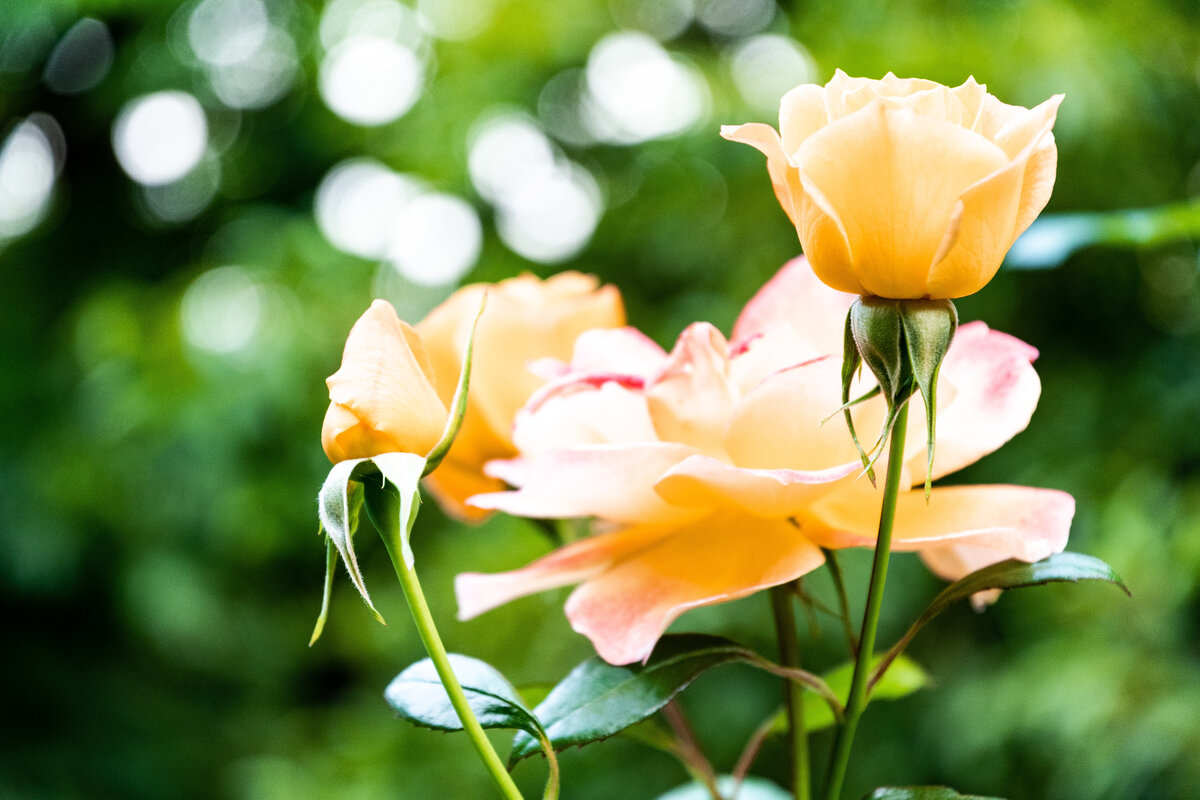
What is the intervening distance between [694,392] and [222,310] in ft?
4.05

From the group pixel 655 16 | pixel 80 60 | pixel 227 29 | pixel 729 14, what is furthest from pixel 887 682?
pixel 80 60

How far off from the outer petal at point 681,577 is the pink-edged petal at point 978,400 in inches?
1.1

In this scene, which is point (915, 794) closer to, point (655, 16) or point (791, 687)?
point (791, 687)

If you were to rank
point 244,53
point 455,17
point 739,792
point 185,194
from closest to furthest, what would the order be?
point 739,792
point 455,17
point 244,53
point 185,194

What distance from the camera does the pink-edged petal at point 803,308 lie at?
0.20 m

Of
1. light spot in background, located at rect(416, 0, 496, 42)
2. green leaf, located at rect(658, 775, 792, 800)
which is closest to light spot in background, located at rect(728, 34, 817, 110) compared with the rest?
light spot in background, located at rect(416, 0, 496, 42)

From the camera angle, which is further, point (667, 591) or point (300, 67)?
point (300, 67)

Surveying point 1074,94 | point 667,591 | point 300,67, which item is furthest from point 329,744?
point 667,591

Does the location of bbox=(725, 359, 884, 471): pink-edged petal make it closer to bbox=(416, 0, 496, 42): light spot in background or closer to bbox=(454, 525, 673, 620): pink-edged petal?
bbox=(454, 525, 673, 620): pink-edged petal

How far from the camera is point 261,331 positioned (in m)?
1.20

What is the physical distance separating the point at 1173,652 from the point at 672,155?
784mm

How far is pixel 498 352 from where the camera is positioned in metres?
0.23

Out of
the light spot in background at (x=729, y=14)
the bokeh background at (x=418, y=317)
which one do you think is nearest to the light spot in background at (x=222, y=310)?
the bokeh background at (x=418, y=317)

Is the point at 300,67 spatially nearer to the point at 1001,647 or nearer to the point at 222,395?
the point at 222,395
